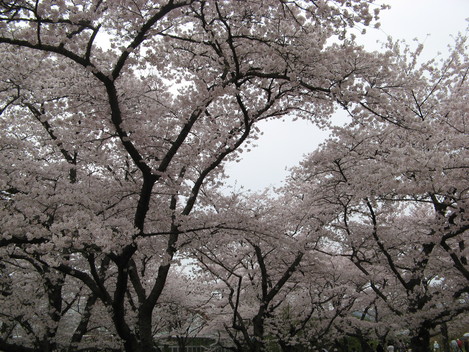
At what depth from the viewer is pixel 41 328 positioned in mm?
10273

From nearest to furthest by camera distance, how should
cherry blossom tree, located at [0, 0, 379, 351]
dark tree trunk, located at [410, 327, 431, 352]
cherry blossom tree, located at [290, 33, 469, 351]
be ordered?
cherry blossom tree, located at [0, 0, 379, 351], cherry blossom tree, located at [290, 33, 469, 351], dark tree trunk, located at [410, 327, 431, 352]

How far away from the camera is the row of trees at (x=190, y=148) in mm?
6406

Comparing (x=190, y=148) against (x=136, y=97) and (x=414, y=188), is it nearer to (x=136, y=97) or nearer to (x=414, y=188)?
(x=136, y=97)

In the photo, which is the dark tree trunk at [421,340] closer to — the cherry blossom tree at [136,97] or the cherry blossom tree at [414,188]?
the cherry blossom tree at [414,188]

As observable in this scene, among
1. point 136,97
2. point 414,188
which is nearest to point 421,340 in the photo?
point 414,188

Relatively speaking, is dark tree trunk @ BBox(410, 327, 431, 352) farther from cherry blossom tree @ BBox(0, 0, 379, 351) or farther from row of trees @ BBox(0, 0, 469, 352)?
cherry blossom tree @ BBox(0, 0, 379, 351)

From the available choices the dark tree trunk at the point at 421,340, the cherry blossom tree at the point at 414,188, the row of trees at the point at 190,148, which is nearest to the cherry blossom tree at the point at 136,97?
the row of trees at the point at 190,148

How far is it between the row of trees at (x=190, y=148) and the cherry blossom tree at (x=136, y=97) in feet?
0.12

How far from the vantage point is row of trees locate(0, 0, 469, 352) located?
6406mm

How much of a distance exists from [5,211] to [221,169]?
492cm

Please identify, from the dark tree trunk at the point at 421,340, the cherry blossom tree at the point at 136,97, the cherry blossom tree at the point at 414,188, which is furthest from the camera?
the dark tree trunk at the point at 421,340

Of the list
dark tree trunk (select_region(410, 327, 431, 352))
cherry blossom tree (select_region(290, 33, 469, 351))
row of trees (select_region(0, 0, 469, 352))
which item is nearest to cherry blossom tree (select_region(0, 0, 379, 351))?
row of trees (select_region(0, 0, 469, 352))

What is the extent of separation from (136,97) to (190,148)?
1.53 meters

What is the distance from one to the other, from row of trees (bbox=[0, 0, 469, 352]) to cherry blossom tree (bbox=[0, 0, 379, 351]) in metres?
0.04
